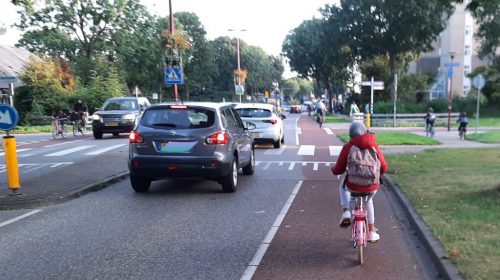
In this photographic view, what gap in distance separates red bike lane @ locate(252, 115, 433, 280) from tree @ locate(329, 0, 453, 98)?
115ft

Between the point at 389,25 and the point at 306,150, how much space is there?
2753 centimetres

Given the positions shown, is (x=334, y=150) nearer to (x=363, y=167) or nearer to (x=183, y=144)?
(x=183, y=144)

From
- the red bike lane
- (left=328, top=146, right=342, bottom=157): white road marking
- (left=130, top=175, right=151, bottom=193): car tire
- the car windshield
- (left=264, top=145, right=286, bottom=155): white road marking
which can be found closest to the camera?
the red bike lane

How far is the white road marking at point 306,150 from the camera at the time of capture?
16.6 metres

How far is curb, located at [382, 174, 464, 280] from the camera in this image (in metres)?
4.72

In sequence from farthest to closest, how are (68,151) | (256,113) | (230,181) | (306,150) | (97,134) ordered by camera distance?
(97,134)
(256,113)
(306,150)
(68,151)
(230,181)

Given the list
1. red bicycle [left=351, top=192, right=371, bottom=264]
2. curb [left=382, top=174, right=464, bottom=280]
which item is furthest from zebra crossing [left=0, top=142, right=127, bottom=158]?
red bicycle [left=351, top=192, right=371, bottom=264]

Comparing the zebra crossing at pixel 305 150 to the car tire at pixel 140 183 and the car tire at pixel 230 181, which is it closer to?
the car tire at pixel 230 181

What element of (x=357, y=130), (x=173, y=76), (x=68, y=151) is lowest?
(x=68, y=151)

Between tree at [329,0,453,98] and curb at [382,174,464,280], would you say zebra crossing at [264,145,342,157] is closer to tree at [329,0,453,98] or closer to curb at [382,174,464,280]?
curb at [382,174,464,280]

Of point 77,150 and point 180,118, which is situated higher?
point 180,118

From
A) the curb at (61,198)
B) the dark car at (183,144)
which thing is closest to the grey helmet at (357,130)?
the dark car at (183,144)

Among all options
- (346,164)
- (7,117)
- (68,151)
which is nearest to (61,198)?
(7,117)

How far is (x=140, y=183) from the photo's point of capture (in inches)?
381
